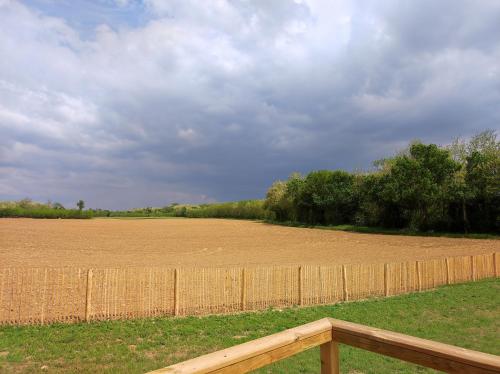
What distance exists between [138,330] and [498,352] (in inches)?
326

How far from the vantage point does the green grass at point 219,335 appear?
24.8ft

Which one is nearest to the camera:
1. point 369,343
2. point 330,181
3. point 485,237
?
point 369,343

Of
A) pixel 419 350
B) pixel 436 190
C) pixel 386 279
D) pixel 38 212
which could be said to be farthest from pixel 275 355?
pixel 38 212

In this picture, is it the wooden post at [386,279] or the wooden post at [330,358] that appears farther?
the wooden post at [386,279]

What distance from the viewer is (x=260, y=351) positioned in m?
2.18

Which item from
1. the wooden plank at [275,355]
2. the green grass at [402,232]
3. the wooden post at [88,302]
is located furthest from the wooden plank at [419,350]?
the green grass at [402,232]

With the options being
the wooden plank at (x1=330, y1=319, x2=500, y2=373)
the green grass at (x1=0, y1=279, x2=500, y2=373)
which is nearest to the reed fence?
the green grass at (x1=0, y1=279, x2=500, y2=373)

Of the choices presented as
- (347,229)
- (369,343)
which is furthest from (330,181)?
(369,343)

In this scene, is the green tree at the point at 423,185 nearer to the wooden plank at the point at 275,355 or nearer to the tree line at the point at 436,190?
the tree line at the point at 436,190

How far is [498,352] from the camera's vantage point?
8.18m

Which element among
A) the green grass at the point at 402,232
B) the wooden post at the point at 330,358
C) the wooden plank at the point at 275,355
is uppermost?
the wooden plank at the point at 275,355

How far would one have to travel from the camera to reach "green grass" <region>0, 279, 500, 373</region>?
756 centimetres

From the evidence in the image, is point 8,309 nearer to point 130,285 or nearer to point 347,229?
point 130,285

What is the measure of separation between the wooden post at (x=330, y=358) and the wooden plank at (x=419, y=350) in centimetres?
10
